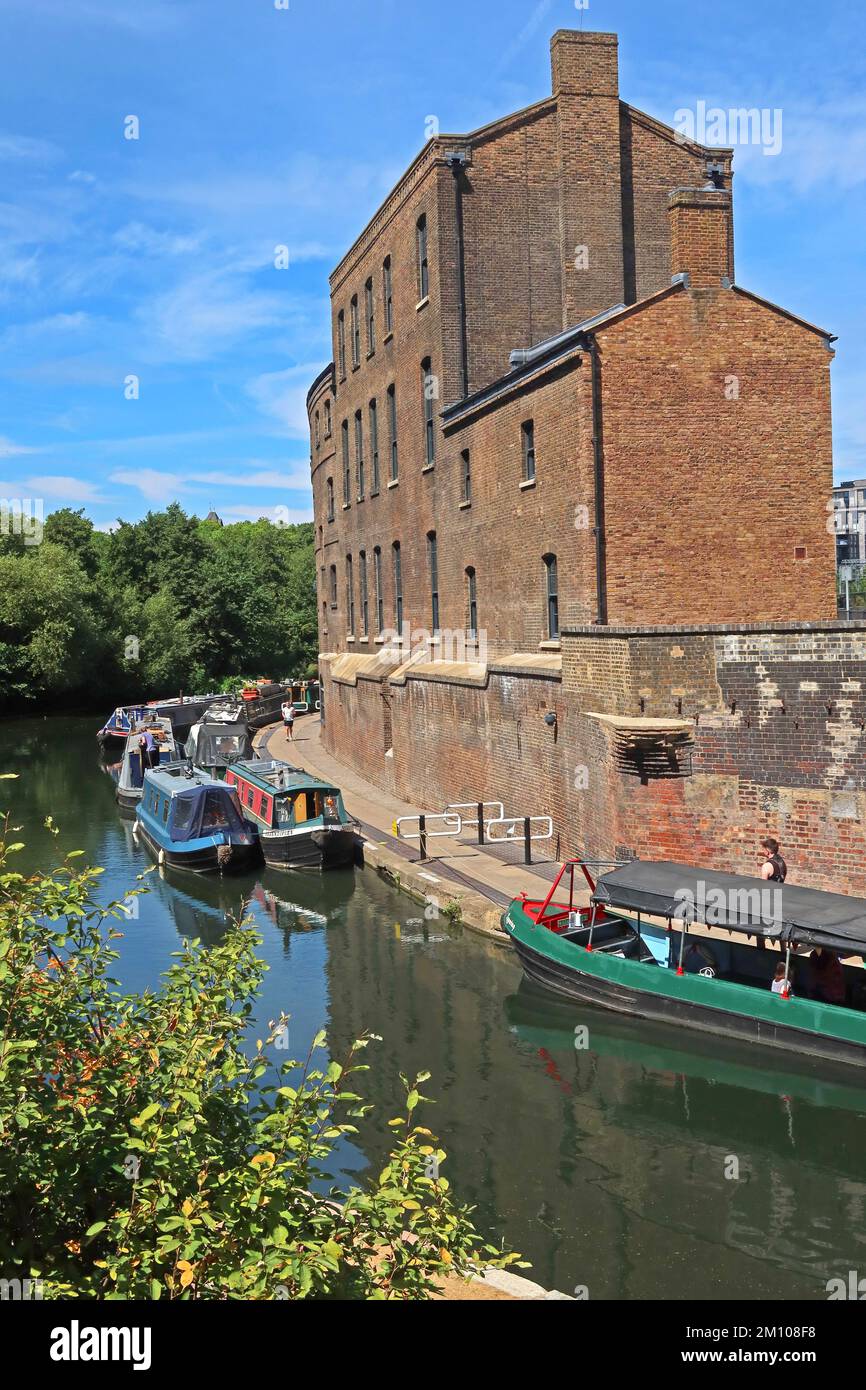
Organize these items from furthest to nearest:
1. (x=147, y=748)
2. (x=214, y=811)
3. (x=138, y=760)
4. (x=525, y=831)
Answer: (x=147, y=748) < (x=138, y=760) < (x=214, y=811) < (x=525, y=831)

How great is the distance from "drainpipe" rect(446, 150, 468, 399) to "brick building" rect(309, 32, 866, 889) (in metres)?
0.07

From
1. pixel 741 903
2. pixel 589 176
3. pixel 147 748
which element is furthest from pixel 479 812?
pixel 147 748

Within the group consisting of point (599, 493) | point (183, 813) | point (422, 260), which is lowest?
point (183, 813)

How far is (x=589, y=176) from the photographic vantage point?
1077 inches

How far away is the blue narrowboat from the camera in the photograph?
2417 centimetres

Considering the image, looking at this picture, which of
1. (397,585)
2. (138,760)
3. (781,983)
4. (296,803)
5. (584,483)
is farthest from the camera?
(138,760)

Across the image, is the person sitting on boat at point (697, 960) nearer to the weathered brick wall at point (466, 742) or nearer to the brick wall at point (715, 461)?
the weathered brick wall at point (466, 742)

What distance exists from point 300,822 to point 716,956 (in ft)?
38.9

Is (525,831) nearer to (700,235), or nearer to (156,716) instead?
(700,235)

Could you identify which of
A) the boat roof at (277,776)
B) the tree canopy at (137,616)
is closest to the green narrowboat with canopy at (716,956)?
the boat roof at (277,776)

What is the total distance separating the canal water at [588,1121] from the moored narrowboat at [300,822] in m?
3.81

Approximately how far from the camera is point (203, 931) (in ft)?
67.3
